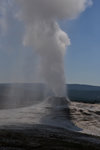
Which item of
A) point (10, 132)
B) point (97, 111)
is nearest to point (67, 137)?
point (10, 132)

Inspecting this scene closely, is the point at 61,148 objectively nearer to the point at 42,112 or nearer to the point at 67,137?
the point at 67,137

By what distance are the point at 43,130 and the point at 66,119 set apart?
12.6 meters

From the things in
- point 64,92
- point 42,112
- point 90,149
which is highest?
point 64,92

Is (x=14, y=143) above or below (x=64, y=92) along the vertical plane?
below

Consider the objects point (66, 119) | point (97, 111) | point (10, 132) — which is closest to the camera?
point (10, 132)

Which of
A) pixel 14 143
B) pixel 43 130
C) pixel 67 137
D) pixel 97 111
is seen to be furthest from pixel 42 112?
Result: pixel 14 143

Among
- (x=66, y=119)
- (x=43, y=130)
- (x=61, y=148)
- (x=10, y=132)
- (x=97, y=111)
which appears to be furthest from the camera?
(x=97, y=111)

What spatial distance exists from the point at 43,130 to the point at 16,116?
14122 mm

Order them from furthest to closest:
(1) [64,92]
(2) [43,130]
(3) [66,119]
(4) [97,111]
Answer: (1) [64,92] → (4) [97,111] → (3) [66,119] → (2) [43,130]

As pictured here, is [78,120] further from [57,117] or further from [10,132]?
[10,132]

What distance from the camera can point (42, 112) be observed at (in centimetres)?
5166

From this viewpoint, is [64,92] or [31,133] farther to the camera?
[64,92]

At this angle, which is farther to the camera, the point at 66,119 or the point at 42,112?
the point at 42,112

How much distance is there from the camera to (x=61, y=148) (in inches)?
1007
